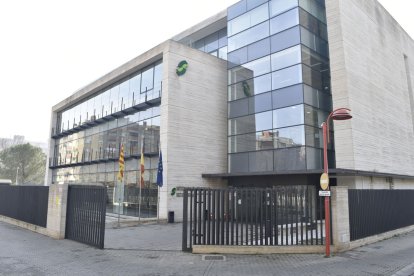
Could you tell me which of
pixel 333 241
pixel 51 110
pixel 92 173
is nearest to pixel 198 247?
pixel 333 241

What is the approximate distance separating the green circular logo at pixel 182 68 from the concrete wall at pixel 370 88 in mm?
9618

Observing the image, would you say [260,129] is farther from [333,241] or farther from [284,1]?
[333,241]

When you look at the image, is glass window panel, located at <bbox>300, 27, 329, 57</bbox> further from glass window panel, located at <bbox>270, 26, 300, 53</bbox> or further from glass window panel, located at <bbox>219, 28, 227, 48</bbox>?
glass window panel, located at <bbox>219, 28, 227, 48</bbox>

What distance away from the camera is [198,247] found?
35.7 ft

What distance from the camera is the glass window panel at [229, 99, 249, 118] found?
22836 millimetres

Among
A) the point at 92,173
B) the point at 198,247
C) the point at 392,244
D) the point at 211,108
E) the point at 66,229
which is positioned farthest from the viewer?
the point at 92,173

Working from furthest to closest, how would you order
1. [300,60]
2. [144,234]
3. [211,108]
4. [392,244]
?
1. [211,108]
2. [300,60]
3. [144,234]
4. [392,244]

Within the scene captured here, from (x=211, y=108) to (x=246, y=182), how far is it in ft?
19.7

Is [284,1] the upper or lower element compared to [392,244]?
upper

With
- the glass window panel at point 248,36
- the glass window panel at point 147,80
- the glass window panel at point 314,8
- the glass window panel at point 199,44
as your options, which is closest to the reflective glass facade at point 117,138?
the glass window panel at point 147,80

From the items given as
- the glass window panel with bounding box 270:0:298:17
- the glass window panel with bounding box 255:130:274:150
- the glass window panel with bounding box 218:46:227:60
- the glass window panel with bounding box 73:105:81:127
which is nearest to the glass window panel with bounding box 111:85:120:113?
the glass window panel with bounding box 73:105:81:127

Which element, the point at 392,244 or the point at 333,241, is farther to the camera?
the point at 392,244

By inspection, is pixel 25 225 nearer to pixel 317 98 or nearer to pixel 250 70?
pixel 250 70

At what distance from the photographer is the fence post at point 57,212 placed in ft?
45.3
